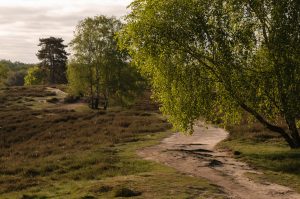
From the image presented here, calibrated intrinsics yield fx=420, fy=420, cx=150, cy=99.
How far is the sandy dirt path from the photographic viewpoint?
66.5 ft

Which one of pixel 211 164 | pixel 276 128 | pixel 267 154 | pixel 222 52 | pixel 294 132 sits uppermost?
pixel 222 52

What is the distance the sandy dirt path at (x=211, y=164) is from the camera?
66.5ft

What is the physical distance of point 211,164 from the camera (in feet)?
86.5

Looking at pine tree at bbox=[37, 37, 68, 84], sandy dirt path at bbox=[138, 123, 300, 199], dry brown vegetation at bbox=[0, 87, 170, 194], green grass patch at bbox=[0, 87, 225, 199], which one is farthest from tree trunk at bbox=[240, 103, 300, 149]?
pine tree at bbox=[37, 37, 68, 84]

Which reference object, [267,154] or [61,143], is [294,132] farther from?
[61,143]

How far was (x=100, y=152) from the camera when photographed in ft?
106

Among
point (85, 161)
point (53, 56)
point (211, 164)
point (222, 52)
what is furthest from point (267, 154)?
point (53, 56)

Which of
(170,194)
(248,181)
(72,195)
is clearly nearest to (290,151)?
(248,181)

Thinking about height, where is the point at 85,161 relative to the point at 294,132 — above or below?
below

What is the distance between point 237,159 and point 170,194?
11.1 m

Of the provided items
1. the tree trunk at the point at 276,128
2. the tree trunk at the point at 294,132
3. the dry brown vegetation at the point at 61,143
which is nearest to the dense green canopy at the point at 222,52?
the tree trunk at the point at 276,128

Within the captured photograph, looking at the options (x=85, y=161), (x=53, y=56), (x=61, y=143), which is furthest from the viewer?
(x=53, y=56)

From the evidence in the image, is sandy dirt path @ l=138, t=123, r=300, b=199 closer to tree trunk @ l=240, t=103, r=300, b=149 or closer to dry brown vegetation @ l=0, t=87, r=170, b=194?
tree trunk @ l=240, t=103, r=300, b=149

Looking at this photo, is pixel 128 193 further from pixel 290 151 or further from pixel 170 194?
pixel 290 151
